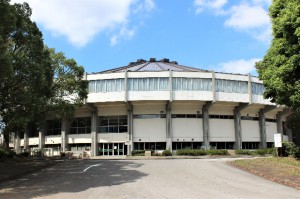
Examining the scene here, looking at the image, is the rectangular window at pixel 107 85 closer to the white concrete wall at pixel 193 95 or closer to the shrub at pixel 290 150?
the white concrete wall at pixel 193 95

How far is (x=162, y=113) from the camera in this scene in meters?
52.1

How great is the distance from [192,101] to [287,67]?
32.8 m

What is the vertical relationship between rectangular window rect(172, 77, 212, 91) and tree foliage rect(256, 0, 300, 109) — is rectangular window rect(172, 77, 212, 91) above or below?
above

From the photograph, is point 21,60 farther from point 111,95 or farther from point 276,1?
point 111,95

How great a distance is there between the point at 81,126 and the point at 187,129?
53.0 feet

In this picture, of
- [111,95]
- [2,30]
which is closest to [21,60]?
[2,30]

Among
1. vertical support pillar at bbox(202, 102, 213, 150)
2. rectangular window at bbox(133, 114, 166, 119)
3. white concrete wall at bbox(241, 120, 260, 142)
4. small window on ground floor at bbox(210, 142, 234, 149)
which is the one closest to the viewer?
vertical support pillar at bbox(202, 102, 213, 150)

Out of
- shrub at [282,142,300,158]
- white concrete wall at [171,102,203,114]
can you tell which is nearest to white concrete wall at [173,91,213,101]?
white concrete wall at [171,102,203,114]

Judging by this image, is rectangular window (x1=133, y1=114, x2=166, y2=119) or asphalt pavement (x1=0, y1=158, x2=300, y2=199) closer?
asphalt pavement (x1=0, y1=158, x2=300, y2=199)

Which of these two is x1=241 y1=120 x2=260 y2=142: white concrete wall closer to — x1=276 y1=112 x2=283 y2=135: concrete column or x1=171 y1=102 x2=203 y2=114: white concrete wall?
x1=276 y1=112 x2=283 y2=135: concrete column

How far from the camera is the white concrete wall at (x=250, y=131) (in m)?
55.7

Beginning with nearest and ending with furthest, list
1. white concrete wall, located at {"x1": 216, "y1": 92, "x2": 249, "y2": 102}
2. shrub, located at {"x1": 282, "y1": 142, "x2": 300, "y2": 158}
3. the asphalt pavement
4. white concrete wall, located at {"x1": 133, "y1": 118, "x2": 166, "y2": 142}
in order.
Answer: the asphalt pavement → shrub, located at {"x1": 282, "y1": 142, "x2": 300, "y2": 158} → white concrete wall, located at {"x1": 216, "y1": 92, "x2": 249, "y2": 102} → white concrete wall, located at {"x1": 133, "y1": 118, "x2": 166, "y2": 142}

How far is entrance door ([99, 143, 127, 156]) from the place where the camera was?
52.4 m

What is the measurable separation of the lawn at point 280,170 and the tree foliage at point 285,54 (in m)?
3.47
